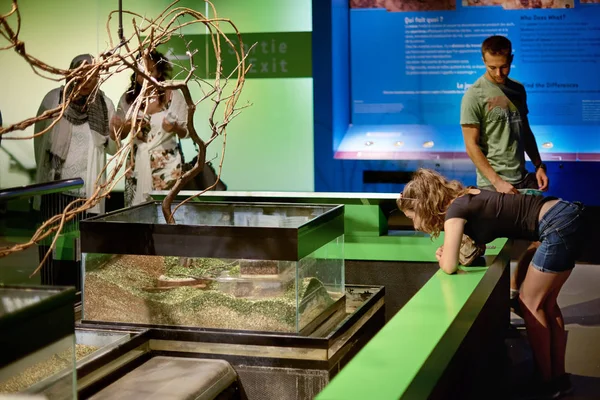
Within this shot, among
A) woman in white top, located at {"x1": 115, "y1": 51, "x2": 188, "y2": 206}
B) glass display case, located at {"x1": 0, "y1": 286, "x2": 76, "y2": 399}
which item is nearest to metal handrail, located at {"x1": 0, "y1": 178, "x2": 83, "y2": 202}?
glass display case, located at {"x1": 0, "y1": 286, "x2": 76, "y2": 399}

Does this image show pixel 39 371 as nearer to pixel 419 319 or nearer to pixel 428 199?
pixel 419 319

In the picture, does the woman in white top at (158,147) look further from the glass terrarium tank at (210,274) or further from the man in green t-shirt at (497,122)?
the glass terrarium tank at (210,274)

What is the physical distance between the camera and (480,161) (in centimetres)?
461

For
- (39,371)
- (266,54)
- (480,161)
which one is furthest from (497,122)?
(39,371)

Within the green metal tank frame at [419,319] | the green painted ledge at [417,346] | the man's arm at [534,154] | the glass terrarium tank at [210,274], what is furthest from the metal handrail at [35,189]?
the man's arm at [534,154]

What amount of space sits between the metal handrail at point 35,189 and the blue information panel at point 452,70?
294 centimetres

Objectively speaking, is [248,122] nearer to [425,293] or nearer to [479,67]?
[479,67]

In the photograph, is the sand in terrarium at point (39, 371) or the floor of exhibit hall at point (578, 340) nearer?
the sand in terrarium at point (39, 371)

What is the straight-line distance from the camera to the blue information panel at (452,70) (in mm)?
5820

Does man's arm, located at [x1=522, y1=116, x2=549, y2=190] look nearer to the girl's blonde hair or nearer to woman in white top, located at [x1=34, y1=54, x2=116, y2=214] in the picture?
the girl's blonde hair

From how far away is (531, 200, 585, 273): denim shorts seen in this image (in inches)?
146

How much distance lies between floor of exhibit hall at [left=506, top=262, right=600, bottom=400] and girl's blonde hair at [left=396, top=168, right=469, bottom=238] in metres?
0.93

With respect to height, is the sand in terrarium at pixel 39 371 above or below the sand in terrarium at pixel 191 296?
above

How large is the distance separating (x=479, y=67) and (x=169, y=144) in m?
2.24
